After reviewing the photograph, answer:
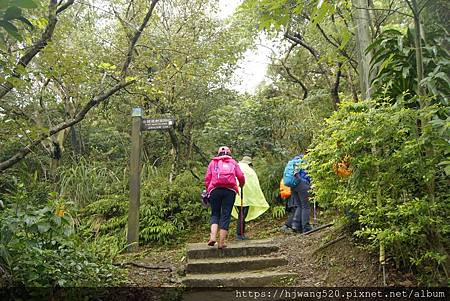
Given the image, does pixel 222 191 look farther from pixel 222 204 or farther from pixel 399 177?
pixel 399 177

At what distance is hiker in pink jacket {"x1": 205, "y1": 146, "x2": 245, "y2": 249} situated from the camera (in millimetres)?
5465

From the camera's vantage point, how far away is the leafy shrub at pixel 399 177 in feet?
10.6

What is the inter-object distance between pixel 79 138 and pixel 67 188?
3.47 m

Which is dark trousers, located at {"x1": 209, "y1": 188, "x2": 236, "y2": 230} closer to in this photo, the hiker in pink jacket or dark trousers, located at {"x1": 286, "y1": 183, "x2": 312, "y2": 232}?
the hiker in pink jacket

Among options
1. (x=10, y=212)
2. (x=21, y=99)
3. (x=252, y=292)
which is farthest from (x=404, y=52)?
(x=21, y=99)

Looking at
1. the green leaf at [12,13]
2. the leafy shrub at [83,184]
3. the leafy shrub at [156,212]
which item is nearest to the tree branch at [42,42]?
the green leaf at [12,13]

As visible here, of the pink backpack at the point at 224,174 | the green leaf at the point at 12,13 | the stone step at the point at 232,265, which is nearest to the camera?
the green leaf at the point at 12,13

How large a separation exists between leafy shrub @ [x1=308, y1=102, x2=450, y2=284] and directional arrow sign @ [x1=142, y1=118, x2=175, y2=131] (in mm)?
3867

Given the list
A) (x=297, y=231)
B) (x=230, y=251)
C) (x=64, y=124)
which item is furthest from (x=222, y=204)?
(x=64, y=124)

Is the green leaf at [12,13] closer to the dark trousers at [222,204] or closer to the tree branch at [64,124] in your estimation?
the tree branch at [64,124]

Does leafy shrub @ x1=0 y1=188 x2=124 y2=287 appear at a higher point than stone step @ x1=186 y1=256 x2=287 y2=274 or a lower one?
higher

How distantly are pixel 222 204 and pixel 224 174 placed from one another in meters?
0.47

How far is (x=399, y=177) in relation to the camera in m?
3.49

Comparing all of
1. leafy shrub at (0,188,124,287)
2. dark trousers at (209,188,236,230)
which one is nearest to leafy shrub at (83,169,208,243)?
dark trousers at (209,188,236,230)
